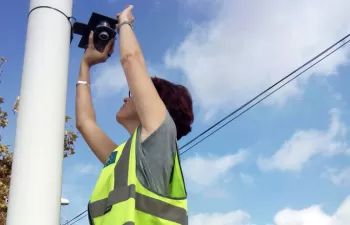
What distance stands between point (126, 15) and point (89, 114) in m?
0.63

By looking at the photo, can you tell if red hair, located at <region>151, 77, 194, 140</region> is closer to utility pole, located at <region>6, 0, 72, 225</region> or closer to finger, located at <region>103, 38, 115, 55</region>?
finger, located at <region>103, 38, 115, 55</region>

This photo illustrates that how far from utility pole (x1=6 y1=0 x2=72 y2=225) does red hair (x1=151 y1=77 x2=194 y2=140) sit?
48 centimetres

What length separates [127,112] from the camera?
2.39m

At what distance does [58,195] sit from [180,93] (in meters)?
0.77

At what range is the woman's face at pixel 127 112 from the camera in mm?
2363

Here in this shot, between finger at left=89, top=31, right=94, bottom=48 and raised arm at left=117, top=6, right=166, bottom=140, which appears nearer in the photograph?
raised arm at left=117, top=6, right=166, bottom=140

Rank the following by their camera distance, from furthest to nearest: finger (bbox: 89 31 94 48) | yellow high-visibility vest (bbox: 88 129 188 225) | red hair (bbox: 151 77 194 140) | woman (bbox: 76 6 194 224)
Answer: finger (bbox: 89 31 94 48) < red hair (bbox: 151 77 194 140) < woman (bbox: 76 6 194 224) < yellow high-visibility vest (bbox: 88 129 188 225)

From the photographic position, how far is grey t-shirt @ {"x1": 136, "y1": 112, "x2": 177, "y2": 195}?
198 centimetres

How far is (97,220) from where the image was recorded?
6.46ft

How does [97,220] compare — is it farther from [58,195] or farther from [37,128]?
[37,128]

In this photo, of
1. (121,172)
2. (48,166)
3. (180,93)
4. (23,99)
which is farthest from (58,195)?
(180,93)

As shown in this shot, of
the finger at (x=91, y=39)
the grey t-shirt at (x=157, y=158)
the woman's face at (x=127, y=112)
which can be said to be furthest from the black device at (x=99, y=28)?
the grey t-shirt at (x=157, y=158)

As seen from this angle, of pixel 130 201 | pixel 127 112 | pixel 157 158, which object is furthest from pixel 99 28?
pixel 130 201

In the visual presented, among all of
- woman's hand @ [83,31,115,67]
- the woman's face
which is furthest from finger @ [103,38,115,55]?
the woman's face
